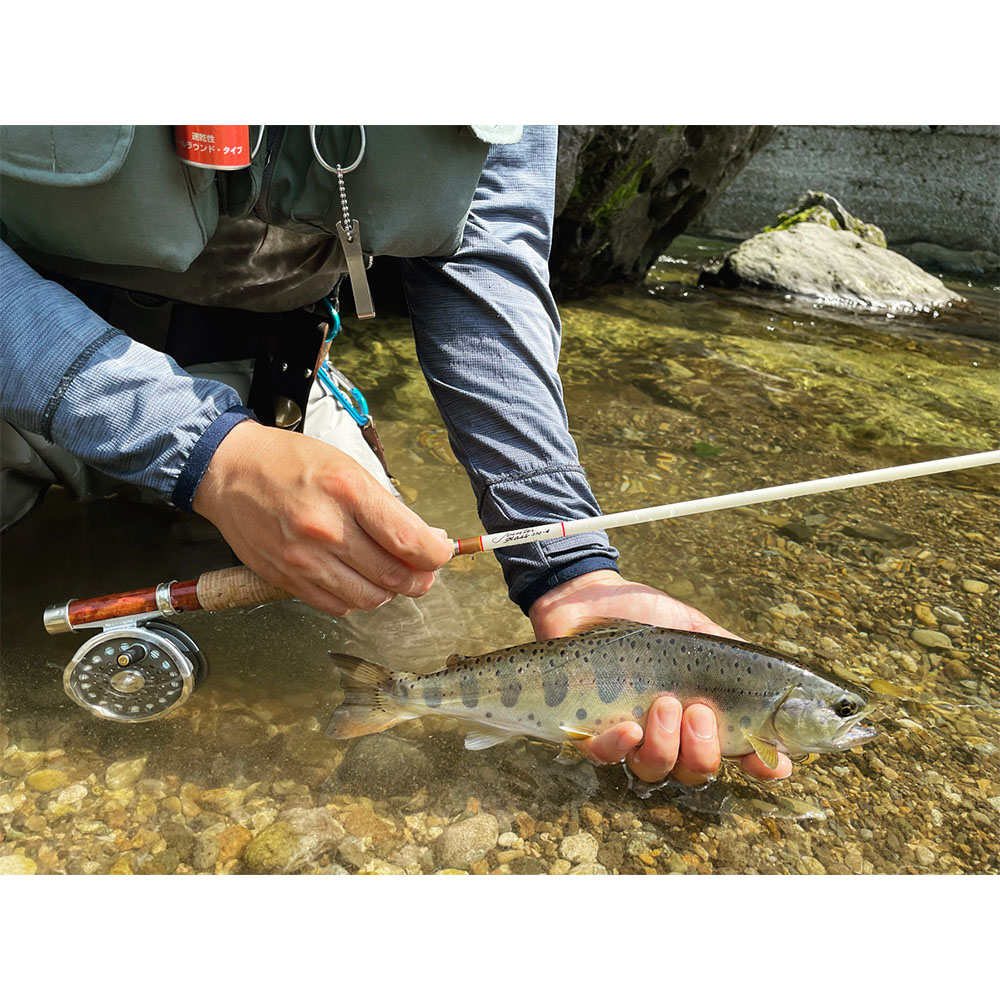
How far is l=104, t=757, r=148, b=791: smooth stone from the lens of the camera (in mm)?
1797

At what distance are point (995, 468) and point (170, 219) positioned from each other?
3.13m

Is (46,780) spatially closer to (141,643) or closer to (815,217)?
(141,643)

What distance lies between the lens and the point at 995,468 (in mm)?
3586

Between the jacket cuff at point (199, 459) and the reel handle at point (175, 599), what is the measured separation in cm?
21

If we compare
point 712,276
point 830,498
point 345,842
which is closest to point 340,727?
point 345,842

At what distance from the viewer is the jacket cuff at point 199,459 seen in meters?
1.66

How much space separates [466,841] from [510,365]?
3.52 ft

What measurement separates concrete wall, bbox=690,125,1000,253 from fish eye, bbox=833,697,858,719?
1054 centimetres

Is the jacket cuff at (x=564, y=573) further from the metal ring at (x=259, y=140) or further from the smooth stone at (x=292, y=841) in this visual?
the metal ring at (x=259, y=140)

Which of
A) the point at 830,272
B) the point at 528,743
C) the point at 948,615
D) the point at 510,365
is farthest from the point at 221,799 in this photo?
the point at 830,272

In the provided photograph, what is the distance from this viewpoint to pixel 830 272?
7527mm

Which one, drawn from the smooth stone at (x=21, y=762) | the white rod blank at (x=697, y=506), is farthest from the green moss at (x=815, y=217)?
the smooth stone at (x=21, y=762)

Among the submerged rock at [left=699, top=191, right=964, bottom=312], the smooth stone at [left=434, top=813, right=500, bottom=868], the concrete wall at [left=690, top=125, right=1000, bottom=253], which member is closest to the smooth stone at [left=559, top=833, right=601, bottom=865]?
the smooth stone at [left=434, top=813, right=500, bottom=868]

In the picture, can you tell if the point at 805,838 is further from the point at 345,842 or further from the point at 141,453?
the point at 141,453
